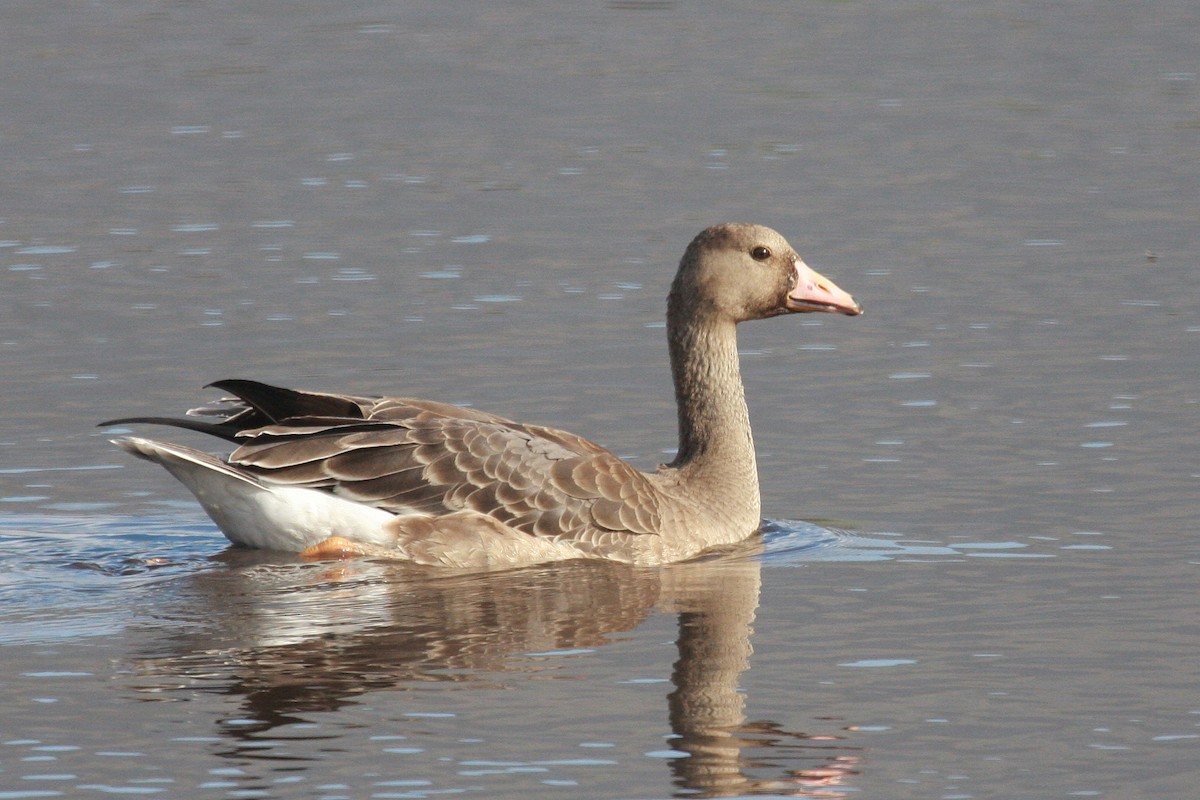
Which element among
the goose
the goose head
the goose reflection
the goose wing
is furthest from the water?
the goose head

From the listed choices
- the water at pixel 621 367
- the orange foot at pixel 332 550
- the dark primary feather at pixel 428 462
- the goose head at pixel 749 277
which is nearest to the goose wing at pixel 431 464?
the dark primary feather at pixel 428 462

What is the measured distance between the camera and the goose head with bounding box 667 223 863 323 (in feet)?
42.7

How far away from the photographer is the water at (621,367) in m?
8.54

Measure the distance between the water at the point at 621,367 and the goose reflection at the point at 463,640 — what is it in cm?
3

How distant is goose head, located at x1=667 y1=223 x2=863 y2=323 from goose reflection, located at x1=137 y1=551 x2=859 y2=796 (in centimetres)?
178

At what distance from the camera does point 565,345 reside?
53.8 ft

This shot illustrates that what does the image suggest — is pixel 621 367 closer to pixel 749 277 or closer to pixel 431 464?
pixel 749 277

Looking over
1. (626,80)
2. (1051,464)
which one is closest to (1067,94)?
(626,80)

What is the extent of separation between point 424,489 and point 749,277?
258cm

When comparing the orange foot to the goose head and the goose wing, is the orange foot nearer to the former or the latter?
the goose wing

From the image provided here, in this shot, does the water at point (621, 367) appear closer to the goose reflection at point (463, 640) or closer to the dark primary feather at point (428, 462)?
the goose reflection at point (463, 640)

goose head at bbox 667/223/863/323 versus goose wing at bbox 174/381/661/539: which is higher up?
goose head at bbox 667/223/863/323

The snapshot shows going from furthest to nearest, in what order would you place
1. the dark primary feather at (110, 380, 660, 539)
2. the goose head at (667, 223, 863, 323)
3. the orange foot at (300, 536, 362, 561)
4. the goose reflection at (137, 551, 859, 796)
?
the goose head at (667, 223, 863, 323) < the dark primary feather at (110, 380, 660, 539) < the orange foot at (300, 536, 362, 561) < the goose reflection at (137, 551, 859, 796)

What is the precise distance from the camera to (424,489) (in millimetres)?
11898
